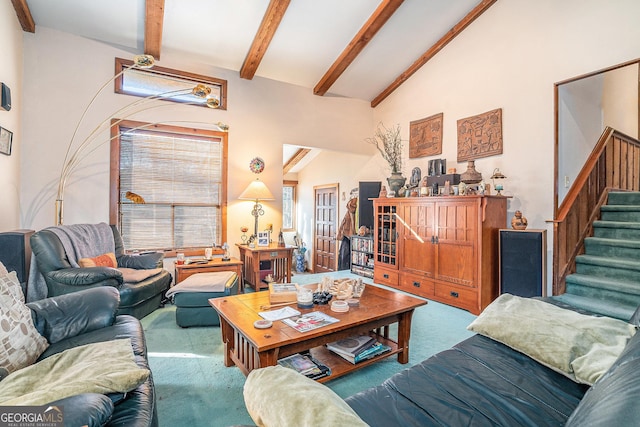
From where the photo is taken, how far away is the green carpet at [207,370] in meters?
1.70

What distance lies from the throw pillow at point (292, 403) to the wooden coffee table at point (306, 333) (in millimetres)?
833

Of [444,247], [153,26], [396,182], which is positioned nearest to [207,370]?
[444,247]

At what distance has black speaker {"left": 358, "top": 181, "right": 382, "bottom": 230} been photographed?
556cm

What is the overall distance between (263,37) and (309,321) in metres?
3.63

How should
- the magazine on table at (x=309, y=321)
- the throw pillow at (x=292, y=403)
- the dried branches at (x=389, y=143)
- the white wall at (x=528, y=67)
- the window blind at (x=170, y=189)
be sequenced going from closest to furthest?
the throw pillow at (x=292, y=403) < the magazine on table at (x=309, y=321) < the white wall at (x=528, y=67) < the window blind at (x=170, y=189) < the dried branches at (x=389, y=143)

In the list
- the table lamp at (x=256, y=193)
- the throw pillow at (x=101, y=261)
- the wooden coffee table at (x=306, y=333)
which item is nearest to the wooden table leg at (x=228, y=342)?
the wooden coffee table at (x=306, y=333)

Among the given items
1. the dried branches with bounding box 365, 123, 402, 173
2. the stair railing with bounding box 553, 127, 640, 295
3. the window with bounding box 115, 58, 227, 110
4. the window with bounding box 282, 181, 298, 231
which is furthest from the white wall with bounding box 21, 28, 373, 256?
the stair railing with bounding box 553, 127, 640, 295

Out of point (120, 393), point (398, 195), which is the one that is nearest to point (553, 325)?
point (120, 393)

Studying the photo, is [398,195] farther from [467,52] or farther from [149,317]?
[149,317]

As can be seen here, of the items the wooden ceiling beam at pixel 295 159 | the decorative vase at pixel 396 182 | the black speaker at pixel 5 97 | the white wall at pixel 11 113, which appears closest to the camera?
the black speaker at pixel 5 97

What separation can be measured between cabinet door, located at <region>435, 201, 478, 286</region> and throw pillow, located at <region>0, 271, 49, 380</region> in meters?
3.81

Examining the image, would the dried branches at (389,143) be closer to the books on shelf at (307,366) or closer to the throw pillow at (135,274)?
the books on shelf at (307,366)

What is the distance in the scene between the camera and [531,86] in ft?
12.2

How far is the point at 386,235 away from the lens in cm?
477
